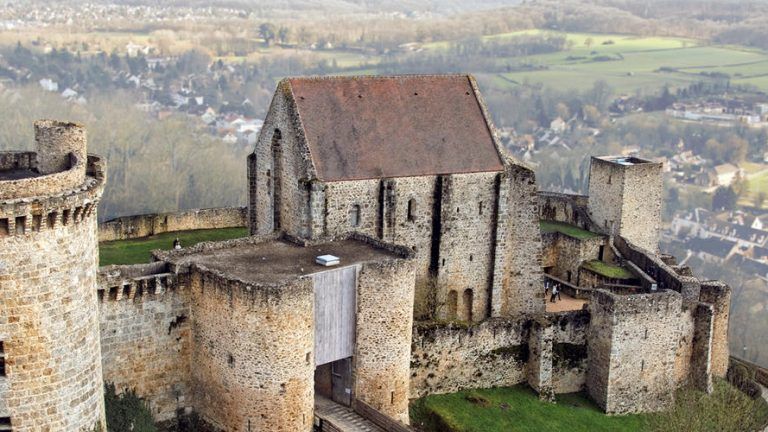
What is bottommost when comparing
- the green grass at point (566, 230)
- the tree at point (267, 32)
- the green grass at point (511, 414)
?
the green grass at point (511, 414)

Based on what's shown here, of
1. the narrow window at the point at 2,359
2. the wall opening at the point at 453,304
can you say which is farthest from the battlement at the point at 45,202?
the wall opening at the point at 453,304

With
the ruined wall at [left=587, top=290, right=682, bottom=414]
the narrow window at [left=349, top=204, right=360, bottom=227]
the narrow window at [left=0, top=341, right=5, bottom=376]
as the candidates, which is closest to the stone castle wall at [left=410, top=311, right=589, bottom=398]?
the ruined wall at [left=587, top=290, right=682, bottom=414]

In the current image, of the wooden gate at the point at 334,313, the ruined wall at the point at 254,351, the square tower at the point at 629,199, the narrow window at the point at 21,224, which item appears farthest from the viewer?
the square tower at the point at 629,199

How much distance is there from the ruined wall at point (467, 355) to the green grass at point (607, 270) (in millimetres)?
→ 7615

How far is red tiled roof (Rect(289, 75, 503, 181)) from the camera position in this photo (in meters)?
33.4

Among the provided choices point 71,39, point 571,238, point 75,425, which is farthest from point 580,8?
point 75,425

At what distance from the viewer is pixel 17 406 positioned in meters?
20.5

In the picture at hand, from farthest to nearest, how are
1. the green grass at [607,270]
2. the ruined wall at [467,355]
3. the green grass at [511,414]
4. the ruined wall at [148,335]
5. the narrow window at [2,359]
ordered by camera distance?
the green grass at [607,270]
the ruined wall at [467,355]
the green grass at [511,414]
the ruined wall at [148,335]
the narrow window at [2,359]

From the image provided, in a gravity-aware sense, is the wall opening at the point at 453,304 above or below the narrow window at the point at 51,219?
below

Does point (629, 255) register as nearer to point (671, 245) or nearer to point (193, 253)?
point (193, 253)

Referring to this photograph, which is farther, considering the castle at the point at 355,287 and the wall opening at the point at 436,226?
the wall opening at the point at 436,226

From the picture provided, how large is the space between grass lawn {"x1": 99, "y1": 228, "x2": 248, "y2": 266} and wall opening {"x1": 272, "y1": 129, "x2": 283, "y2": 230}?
590 cm

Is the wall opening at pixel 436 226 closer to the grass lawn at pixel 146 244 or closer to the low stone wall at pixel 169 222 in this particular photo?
the grass lawn at pixel 146 244

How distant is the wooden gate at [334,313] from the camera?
27094mm
